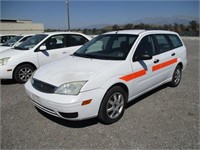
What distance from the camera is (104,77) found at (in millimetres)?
2848

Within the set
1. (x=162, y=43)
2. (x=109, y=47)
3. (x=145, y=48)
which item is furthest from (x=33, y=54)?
(x=162, y=43)

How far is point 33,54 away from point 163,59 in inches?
150

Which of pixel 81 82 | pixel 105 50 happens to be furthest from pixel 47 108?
pixel 105 50

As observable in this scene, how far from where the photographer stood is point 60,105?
2.63 meters

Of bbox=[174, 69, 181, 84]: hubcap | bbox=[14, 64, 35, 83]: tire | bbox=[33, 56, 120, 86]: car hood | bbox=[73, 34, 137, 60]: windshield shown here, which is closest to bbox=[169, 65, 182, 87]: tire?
bbox=[174, 69, 181, 84]: hubcap

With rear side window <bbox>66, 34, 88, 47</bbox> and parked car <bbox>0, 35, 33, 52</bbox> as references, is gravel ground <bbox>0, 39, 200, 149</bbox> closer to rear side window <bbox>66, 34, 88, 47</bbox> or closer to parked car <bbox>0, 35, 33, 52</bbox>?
rear side window <bbox>66, 34, 88, 47</bbox>

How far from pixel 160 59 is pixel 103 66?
1.63 meters

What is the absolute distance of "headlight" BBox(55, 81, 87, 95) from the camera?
105 inches

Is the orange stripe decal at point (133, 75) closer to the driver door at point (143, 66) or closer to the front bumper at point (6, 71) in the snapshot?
the driver door at point (143, 66)

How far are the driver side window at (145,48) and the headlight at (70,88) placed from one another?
1260 mm

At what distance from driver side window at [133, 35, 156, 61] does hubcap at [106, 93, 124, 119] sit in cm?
79

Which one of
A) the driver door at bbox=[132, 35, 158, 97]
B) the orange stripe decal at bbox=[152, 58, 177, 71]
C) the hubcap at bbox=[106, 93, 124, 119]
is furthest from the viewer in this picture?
the orange stripe decal at bbox=[152, 58, 177, 71]

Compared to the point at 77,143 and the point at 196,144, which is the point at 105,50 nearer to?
the point at 77,143

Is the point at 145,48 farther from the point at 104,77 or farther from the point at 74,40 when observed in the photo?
the point at 74,40
